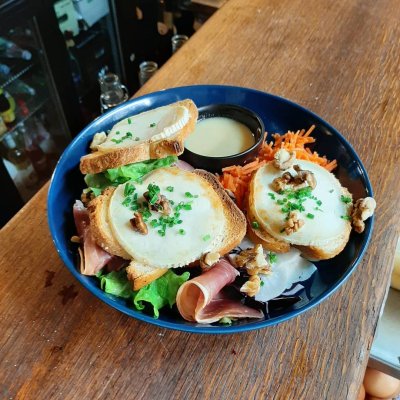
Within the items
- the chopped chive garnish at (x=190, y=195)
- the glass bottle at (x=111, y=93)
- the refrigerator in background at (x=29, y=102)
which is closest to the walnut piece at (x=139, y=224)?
the chopped chive garnish at (x=190, y=195)

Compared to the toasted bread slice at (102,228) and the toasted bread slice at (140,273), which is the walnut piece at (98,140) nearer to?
the toasted bread slice at (102,228)

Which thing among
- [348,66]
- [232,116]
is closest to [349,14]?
[348,66]

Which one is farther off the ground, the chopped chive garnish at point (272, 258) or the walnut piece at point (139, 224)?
Result: the walnut piece at point (139, 224)

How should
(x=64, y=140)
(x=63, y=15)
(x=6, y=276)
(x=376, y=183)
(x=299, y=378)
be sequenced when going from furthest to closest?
(x=64, y=140)
(x=63, y=15)
(x=376, y=183)
(x=6, y=276)
(x=299, y=378)

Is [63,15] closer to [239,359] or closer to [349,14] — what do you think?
[349,14]

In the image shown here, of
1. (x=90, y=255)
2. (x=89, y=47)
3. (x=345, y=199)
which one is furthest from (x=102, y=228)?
(x=89, y=47)

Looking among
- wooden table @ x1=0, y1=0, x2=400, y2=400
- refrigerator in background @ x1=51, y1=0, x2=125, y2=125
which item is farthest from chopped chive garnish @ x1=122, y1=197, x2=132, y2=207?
refrigerator in background @ x1=51, y1=0, x2=125, y2=125

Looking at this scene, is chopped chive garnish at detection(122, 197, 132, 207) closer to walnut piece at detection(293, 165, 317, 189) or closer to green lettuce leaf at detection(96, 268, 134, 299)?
green lettuce leaf at detection(96, 268, 134, 299)
